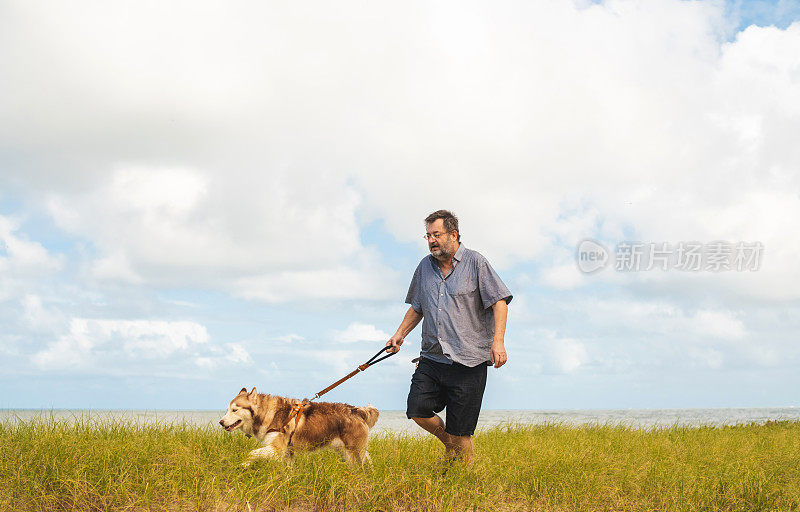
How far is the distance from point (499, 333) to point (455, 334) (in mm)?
437

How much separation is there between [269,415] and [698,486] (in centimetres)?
448

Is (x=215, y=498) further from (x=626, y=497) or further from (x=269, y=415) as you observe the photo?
(x=626, y=497)

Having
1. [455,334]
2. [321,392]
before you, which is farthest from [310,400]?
[455,334]

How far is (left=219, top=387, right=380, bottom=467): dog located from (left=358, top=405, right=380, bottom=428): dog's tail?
0.04ft

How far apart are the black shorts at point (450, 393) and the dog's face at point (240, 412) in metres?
1.66

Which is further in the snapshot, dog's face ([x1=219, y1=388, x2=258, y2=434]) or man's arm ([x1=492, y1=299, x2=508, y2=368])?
dog's face ([x1=219, y1=388, x2=258, y2=434])

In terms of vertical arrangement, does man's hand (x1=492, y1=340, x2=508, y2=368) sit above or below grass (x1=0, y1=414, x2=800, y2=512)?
above

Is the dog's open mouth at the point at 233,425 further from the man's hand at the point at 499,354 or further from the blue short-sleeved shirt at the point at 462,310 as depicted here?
the man's hand at the point at 499,354

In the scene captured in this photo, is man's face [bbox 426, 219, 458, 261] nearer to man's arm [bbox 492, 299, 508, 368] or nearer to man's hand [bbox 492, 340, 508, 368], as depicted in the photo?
man's arm [bbox 492, 299, 508, 368]

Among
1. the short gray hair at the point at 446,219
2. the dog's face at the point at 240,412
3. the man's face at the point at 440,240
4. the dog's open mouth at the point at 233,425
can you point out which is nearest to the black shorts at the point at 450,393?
the man's face at the point at 440,240

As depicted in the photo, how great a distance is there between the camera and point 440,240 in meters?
5.91

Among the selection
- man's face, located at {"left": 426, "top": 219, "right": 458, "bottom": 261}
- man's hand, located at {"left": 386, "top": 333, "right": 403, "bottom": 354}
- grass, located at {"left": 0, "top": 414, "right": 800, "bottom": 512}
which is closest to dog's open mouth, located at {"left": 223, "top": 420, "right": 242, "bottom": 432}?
grass, located at {"left": 0, "top": 414, "right": 800, "bottom": 512}

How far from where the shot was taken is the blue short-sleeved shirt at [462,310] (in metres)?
5.85

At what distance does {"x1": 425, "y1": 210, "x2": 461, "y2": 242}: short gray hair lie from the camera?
5984mm
